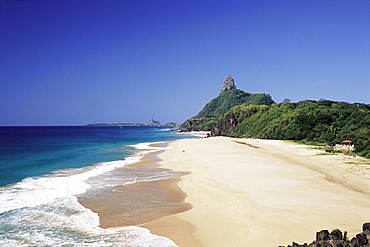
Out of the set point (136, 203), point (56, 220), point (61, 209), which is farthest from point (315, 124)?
point (56, 220)

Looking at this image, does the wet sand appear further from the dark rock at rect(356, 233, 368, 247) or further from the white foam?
the dark rock at rect(356, 233, 368, 247)

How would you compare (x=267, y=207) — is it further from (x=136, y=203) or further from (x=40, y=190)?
(x=40, y=190)

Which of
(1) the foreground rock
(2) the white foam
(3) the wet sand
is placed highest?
(1) the foreground rock

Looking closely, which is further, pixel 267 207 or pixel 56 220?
pixel 267 207

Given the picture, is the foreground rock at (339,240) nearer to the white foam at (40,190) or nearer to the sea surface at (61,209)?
the sea surface at (61,209)

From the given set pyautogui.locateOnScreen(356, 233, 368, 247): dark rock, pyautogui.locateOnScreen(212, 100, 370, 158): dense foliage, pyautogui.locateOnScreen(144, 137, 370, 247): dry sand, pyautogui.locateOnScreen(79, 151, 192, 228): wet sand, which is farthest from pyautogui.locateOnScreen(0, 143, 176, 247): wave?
pyautogui.locateOnScreen(212, 100, 370, 158): dense foliage

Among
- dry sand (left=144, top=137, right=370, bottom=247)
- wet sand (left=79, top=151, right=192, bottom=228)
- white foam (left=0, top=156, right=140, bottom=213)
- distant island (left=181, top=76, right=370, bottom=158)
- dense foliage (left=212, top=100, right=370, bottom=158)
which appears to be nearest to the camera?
dry sand (left=144, top=137, right=370, bottom=247)

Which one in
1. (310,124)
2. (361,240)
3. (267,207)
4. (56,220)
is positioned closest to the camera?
(361,240)

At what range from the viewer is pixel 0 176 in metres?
19.4

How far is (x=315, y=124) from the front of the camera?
4397cm

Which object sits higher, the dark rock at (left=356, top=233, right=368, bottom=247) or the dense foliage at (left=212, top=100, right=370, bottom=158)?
the dense foliage at (left=212, top=100, right=370, bottom=158)

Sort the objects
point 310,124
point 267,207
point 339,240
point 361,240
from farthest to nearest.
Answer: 1. point 310,124
2. point 267,207
3. point 339,240
4. point 361,240

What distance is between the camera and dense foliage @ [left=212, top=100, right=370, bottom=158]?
34.2 metres

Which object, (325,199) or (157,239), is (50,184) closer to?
(157,239)
